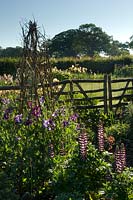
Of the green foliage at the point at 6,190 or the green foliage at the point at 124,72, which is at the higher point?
the green foliage at the point at 6,190

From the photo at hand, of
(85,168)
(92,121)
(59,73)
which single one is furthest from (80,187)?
(59,73)

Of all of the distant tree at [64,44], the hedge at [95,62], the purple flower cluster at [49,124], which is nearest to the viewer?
the purple flower cluster at [49,124]


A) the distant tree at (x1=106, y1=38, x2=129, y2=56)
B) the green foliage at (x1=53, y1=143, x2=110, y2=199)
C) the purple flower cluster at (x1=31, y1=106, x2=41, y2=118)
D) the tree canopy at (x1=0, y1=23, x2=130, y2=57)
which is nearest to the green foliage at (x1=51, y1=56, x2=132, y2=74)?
the purple flower cluster at (x1=31, y1=106, x2=41, y2=118)

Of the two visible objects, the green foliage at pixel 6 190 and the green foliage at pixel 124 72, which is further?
the green foliage at pixel 124 72

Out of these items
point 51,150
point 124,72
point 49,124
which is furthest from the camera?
point 124,72

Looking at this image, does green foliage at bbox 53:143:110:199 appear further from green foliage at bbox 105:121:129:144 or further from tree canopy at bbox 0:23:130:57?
tree canopy at bbox 0:23:130:57

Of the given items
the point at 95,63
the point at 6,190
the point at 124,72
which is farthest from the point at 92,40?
the point at 6,190

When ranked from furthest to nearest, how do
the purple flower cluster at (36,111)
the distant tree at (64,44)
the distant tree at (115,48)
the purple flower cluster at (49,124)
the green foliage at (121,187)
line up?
the distant tree at (115,48), the distant tree at (64,44), the purple flower cluster at (36,111), the purple flower cluster at (49,124), the green foliage at (121,187)

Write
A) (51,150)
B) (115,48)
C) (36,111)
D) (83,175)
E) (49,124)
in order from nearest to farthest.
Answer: (83,175), (51,150), (49,124), (36,111), (115,48)

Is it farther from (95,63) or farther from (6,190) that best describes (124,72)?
(6,190)

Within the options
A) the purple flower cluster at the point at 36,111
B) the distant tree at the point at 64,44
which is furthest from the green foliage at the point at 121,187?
the distant tree at the point at 64,44

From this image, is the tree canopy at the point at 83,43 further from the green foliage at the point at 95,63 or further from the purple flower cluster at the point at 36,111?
the purple flower cluster at the point at 36,111

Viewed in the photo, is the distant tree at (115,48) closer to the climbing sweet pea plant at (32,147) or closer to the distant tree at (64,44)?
the distant tree at (64,44)

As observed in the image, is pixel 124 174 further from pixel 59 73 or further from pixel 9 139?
pixel 59 73
